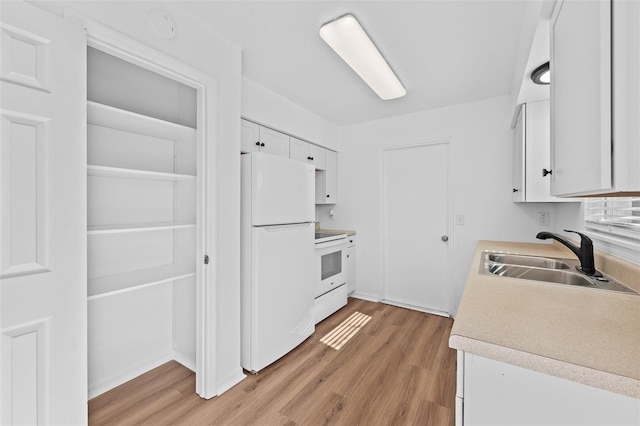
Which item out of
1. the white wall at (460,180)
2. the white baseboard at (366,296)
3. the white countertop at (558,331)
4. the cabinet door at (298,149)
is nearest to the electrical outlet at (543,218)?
the white wall at (460,180)

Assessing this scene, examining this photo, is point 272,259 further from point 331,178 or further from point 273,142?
point 331,178

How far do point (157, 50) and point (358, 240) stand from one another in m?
2.86

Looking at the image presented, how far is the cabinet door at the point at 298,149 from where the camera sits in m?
2.95

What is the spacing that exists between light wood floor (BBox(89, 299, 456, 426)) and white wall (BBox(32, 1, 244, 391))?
22cm

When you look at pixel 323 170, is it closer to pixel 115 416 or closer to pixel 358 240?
pixel 358 240

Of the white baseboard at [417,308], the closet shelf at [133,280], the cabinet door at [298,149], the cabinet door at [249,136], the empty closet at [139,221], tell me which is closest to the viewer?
the closet shelf at [133,280]

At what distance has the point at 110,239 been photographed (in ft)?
6.01

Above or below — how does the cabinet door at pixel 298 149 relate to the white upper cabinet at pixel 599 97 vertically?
above

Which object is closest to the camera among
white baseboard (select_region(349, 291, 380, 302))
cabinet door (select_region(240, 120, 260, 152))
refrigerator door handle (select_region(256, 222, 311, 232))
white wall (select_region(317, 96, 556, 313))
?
refrigerator door handle (select_region(256, 222, 311, 232))

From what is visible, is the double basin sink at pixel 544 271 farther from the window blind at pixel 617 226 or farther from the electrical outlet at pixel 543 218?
the electrical outlet at pixel 543 218

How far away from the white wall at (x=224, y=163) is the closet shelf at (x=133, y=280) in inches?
11.2

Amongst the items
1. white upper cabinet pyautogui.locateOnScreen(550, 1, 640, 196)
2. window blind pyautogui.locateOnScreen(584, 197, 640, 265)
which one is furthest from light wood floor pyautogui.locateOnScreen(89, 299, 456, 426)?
white upper cabinet pyautogui.locateOnScreen(550, 1, 640, 196)

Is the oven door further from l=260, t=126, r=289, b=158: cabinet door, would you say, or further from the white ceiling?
the white ceiling

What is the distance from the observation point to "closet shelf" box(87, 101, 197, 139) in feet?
4.72
